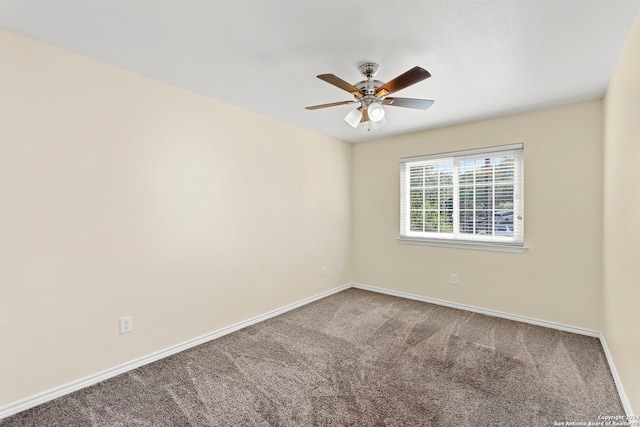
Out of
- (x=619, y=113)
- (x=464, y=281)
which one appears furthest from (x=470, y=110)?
(x=464, y=281)

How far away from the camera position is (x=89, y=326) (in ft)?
7.13

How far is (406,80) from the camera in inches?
76.4

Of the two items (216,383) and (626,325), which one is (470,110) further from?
(216,383)

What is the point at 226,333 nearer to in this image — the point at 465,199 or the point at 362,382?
the point at 362,382

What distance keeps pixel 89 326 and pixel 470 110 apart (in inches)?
153

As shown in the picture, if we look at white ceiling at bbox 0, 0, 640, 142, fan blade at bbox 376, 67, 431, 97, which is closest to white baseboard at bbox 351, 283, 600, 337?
white ceiling at bbox 0, 0, 640, 142

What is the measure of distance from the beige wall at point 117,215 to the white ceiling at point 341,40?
294mm

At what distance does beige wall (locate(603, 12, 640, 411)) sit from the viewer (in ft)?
5.55

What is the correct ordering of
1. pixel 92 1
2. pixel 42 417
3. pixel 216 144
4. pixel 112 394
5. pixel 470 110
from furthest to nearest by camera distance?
pixel 470 110 → pixel 216 144 → pixel 112 394 → pixel 42 417 → pixel 92 1

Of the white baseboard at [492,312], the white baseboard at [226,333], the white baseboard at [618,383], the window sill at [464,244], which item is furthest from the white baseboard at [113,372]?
the white baseboard at [618,383]

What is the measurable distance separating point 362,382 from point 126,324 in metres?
1.86

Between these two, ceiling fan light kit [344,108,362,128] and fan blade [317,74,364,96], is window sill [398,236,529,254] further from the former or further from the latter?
fan blade [317,74,364,96]

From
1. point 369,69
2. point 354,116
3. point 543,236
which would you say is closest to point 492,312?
point 543,236

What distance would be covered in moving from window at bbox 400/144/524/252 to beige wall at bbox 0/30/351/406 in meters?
1.88
